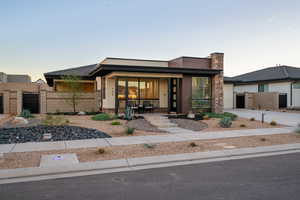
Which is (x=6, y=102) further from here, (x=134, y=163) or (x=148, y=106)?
(x=134, y=163)

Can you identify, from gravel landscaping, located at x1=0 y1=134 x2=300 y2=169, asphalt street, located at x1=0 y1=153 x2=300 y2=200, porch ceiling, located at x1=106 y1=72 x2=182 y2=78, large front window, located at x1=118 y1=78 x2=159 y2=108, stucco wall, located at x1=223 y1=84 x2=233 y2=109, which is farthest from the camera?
stucco wall, located at x1=223 y1=84 x2=233 y2=109

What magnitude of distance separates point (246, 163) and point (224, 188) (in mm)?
2094

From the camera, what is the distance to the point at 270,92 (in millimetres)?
26031

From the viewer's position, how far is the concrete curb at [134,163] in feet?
16.0

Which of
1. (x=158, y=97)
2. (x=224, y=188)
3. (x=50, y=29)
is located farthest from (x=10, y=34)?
(x=224, y=188)

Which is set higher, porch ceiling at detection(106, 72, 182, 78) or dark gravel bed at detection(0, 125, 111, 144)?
porch ceiling at detection(106, 72, 182, 78)

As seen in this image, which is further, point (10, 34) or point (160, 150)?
point (10, 34)

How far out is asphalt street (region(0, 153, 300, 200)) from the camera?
3827 mm

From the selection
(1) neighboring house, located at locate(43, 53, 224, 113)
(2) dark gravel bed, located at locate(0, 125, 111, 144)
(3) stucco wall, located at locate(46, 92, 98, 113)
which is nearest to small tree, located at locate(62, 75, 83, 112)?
(3) stucco wall, located at locate(46, 92, 98, 113)

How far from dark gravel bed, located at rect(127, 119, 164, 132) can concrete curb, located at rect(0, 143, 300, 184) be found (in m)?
4.56

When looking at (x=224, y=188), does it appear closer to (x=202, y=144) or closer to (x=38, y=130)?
(x=202, y=144)

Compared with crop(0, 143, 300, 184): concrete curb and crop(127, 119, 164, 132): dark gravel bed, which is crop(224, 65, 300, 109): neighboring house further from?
crop(0, 143, 300, 184): concrete curb

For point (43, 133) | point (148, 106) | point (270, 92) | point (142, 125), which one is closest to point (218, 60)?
point (148, 106)

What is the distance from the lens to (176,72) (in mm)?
15828
